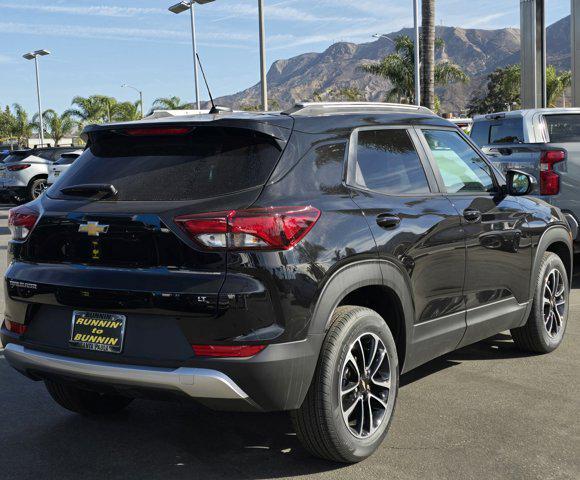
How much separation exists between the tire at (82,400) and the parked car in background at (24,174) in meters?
18.9

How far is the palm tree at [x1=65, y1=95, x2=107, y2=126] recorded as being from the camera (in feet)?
225

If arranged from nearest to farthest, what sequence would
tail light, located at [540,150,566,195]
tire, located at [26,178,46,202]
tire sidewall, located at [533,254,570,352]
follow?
tire sidewall, located at [533,254,570,352]
tail light, located at [540,150,566,195]
tire, located at [26,178,46,202]

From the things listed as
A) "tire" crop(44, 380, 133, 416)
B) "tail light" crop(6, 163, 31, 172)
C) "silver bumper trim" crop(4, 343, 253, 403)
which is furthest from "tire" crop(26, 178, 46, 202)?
"silver bumper trim" crop(4, 343, 253, 403)

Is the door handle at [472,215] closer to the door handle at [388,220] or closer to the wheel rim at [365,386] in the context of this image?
the door handle at [388,220]

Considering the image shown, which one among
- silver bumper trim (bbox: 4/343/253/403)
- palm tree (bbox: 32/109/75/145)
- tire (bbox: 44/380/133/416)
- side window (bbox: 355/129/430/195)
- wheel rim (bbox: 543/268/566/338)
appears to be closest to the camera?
silver bumper trim (bbox: 4/343/253/403)

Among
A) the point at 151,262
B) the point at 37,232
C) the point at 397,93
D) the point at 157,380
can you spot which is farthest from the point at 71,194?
the point at 397,93

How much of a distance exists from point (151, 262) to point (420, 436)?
1723 mm

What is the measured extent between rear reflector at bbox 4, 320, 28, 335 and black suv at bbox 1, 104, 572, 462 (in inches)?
0.4

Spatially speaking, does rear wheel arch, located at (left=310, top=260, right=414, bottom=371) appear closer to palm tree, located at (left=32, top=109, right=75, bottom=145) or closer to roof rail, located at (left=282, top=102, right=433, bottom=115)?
roof rail, located at (left=282, top=102, right=433, bottom=115)

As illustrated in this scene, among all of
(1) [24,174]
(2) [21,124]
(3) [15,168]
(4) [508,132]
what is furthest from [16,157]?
(2) [21,124]

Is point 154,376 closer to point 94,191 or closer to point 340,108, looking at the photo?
point 94,191

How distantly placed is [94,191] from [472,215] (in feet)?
7.30

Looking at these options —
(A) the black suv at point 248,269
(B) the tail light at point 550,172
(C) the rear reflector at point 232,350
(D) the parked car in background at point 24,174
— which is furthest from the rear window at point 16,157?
(C) the rear reflector at point 232,350

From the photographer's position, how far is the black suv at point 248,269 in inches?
131
